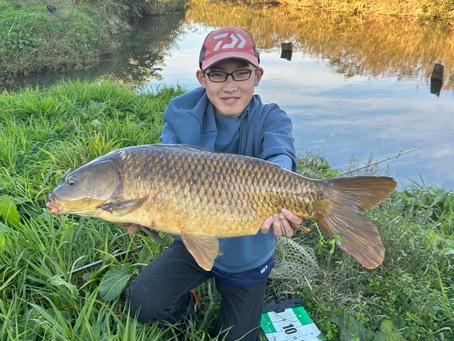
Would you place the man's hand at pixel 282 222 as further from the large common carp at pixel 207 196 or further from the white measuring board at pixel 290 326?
→ the white measuring board at pixel 290 326

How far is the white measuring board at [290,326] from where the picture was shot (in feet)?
6.10

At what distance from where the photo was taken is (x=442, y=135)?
5902 mm

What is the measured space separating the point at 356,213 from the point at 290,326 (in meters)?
0.83

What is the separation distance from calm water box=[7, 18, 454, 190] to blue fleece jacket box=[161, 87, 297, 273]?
222 cm

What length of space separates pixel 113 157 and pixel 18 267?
0.86 metres

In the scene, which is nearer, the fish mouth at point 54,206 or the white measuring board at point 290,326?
the fish mouth at point 54,206

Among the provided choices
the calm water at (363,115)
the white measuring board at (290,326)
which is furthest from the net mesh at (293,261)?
the calm water at (363,115)

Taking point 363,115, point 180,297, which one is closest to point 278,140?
point 180,297

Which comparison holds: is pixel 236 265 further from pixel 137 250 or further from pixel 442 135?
pixel 442 135

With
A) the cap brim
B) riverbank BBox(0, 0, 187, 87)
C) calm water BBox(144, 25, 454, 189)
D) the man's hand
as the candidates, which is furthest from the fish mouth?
riverbank BBox(0, 0, 187, 87)

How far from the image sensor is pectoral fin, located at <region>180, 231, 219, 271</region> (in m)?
1.35

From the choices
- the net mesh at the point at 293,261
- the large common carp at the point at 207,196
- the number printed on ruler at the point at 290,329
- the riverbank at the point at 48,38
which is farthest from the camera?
the riverbank at the point at 48,38

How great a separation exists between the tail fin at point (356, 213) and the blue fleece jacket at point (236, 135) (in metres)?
0.34

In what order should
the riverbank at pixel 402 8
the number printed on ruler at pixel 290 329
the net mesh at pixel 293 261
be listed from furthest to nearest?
1. the riverbank at pixel 402 8
2. the net mesh at pixel 293 261
3. the number printed on ruler at pixel 290 329
